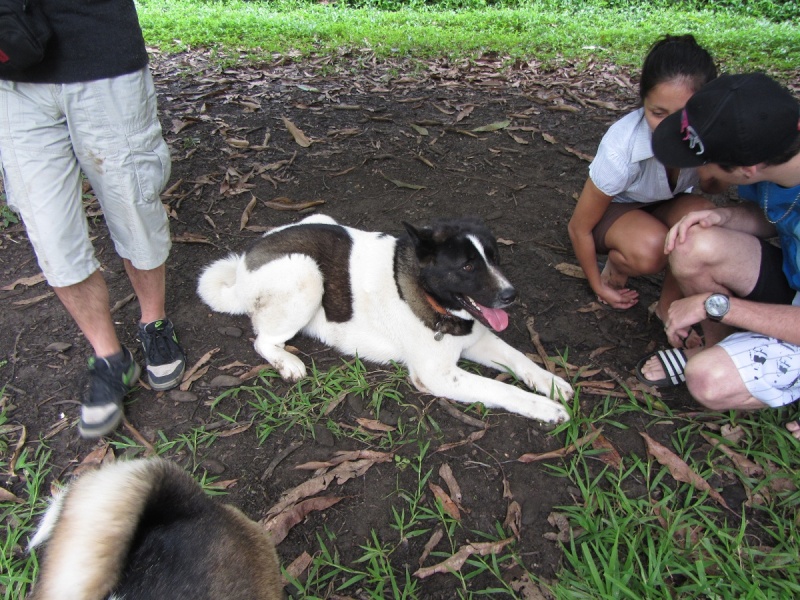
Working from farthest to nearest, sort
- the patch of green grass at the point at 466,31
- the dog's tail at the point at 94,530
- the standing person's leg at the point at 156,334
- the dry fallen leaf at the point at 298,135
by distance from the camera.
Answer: the patch of green grass at the point at 466,31 → the dry fallen leaf at the point at 298,135 → the standing person's leg at the point at 156,334 → the dog's tail at the point at 94,530

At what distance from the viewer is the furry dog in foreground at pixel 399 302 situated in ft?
9.76

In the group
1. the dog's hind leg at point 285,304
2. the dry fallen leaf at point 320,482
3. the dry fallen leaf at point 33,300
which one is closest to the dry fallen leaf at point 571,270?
the dog's hind leg at point 285,304

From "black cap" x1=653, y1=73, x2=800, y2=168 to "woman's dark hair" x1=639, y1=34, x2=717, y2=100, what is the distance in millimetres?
418

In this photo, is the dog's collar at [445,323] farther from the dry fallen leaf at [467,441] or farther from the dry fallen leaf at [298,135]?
the dry fallen leaf at [298,135]

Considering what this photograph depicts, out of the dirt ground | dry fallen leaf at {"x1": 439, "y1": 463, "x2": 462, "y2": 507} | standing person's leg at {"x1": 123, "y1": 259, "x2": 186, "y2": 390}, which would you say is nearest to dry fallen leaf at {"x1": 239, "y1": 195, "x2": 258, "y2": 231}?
the dirt ground

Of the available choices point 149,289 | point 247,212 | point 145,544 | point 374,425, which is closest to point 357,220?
point 247,212

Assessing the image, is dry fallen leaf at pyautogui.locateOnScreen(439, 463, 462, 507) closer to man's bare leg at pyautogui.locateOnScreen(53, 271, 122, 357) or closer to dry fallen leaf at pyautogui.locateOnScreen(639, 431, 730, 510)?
dry fallen leaf at pyautogui.locateOnScreen(639, 431, 730, 510)

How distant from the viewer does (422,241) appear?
2.98 meters

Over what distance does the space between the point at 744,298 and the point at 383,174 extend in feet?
10.8

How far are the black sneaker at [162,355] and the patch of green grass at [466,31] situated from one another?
5959 mm

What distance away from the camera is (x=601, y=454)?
276 cm

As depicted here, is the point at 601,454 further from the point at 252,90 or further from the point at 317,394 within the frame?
the point at 252,90

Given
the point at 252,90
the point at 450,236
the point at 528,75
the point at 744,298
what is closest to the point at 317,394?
the point at 450,236

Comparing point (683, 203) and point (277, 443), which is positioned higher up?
point (683, 203)
